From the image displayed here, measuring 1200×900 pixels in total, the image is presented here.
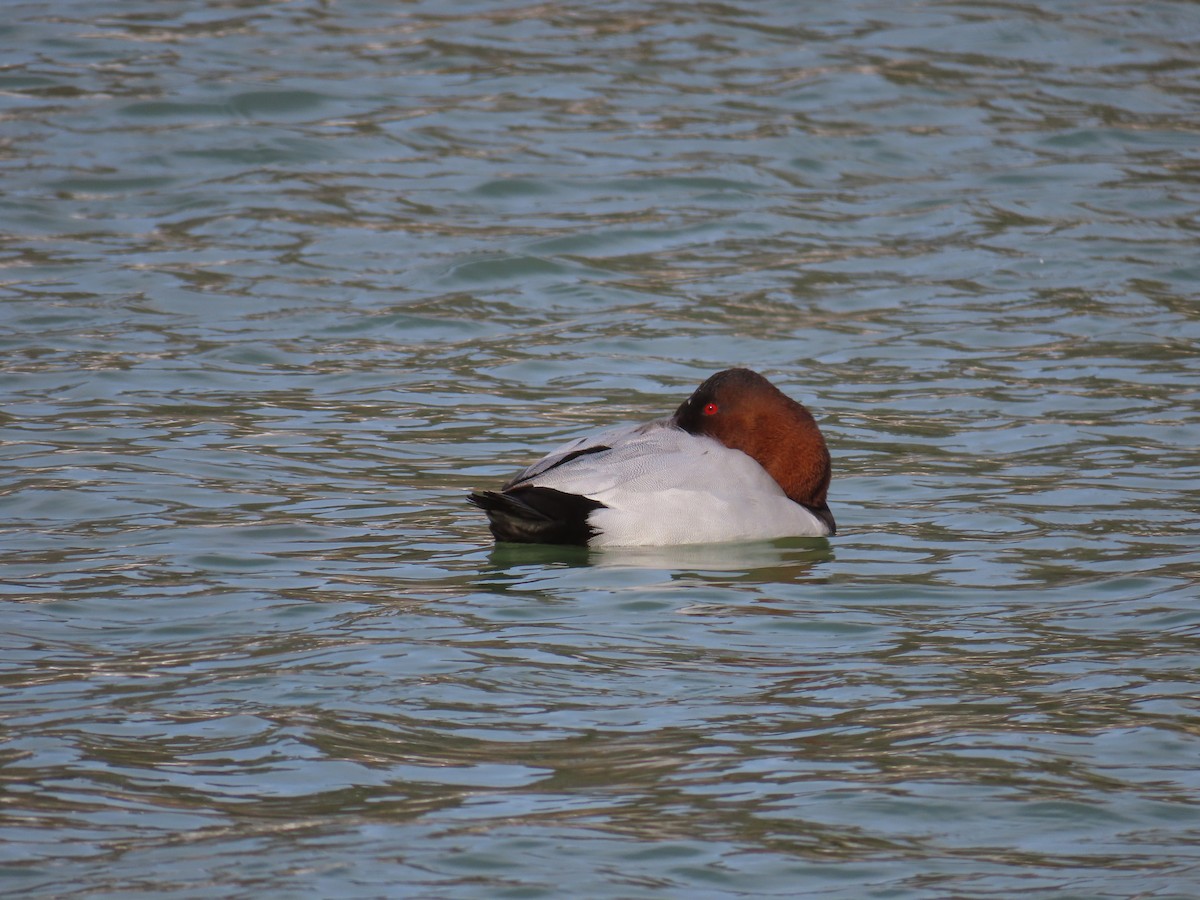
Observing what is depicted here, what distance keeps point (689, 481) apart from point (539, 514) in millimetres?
617

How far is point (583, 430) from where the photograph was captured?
8719 mm

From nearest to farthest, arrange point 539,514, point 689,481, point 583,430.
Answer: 1. point 539,514
2. point 689,481
3. point 583,430

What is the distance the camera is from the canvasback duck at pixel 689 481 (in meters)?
6.89

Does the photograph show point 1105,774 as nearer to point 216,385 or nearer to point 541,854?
point 541,854

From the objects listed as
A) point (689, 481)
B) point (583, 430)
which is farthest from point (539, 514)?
point (583, 430)

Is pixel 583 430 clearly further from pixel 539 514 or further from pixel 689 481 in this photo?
pixel 539 514

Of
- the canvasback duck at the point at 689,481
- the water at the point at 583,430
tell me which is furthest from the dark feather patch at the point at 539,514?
the water at the point at 583,430

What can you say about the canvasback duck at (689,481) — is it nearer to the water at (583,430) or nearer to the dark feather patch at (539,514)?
the dark feather patch at (539,514)

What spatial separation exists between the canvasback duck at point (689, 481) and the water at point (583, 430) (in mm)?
134

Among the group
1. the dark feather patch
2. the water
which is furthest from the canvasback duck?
the water

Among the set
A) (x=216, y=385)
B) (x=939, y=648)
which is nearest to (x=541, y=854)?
(x=939, y=648)

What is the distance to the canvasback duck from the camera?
22.6ft

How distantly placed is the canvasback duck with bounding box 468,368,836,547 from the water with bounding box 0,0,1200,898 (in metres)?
0.13

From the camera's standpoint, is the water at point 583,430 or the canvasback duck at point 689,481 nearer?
the water at point 583,430
